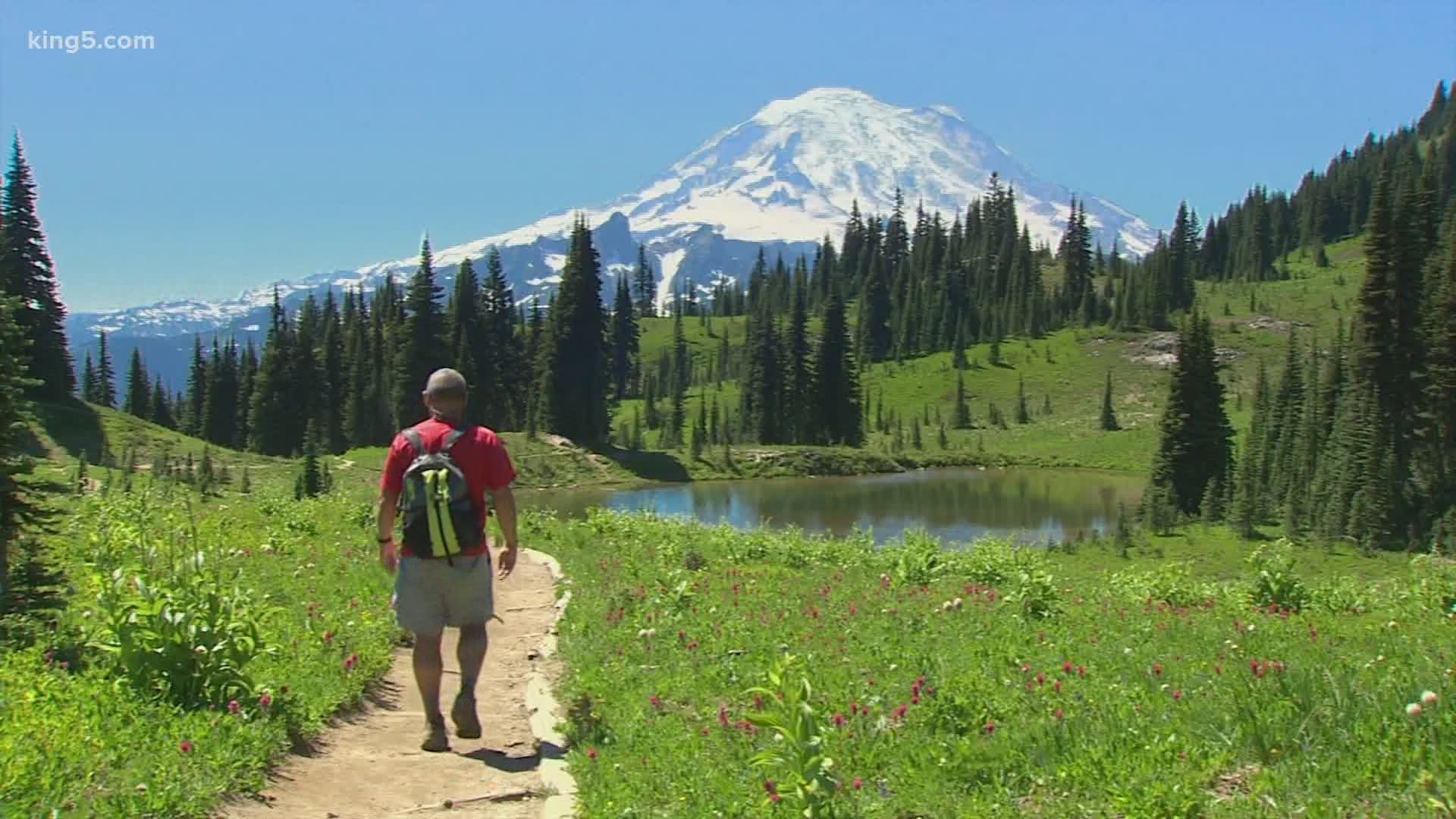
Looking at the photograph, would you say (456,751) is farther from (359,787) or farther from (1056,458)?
(1056,458)

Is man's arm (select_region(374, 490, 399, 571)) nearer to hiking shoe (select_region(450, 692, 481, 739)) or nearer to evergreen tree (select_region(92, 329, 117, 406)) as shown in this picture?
hiking shoe (select_region(450, 692, 481, 739))

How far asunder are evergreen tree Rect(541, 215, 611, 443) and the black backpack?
74490 mm

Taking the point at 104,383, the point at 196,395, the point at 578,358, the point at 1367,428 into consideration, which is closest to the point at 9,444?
the point at 1367,428

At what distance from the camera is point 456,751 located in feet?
26.3

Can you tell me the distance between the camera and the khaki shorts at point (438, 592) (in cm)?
808

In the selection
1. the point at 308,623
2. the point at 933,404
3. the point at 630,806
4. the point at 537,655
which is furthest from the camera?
the point at 933,404

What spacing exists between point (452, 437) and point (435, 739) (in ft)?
7.68

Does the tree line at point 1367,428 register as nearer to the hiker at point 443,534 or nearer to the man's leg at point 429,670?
the hiker at point 443,534

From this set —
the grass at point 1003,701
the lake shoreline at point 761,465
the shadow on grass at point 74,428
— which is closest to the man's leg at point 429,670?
the grass at point 1003,701

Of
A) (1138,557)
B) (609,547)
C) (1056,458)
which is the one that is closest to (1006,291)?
(1056,458)

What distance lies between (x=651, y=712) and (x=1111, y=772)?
11.7 ft

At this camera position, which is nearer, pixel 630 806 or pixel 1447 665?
pixel 630 806

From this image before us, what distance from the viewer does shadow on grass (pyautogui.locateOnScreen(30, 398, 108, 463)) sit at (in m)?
52.5

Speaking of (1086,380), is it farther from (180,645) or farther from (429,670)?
(180,645)
